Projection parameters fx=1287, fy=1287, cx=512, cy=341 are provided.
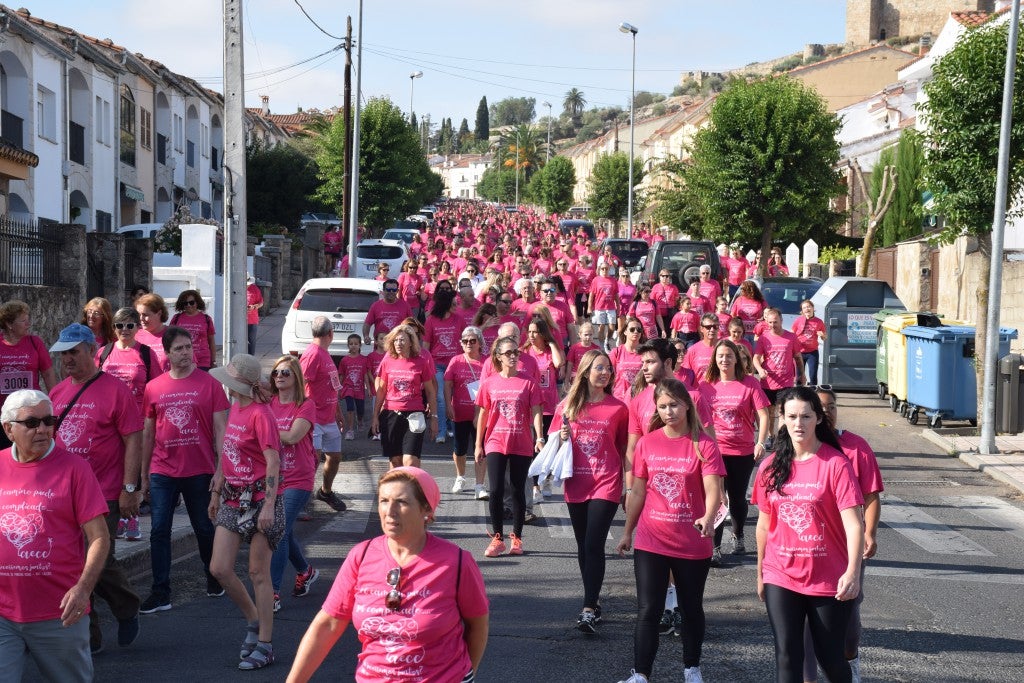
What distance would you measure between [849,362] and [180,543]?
13.9 m

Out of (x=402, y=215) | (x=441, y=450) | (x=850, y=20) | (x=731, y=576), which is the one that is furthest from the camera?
(x=850, y=20)

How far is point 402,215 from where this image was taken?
5234 centimetres

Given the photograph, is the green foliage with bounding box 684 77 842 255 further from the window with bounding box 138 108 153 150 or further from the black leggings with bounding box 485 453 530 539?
the black leggings with bounding box 485 453 530 539

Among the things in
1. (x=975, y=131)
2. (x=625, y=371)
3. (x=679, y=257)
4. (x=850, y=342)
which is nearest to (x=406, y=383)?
(x=625, y=371)

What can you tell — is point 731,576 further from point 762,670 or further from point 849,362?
point 849,362

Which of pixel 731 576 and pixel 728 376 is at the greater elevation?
pixel 728 376

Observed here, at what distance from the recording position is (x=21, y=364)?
30.0 ft

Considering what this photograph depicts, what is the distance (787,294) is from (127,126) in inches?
885

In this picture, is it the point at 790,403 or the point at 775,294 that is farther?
the point at 775,294

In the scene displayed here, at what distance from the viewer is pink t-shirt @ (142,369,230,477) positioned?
26.8ft

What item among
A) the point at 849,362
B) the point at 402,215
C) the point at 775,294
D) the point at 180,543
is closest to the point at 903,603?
the point at 180,543

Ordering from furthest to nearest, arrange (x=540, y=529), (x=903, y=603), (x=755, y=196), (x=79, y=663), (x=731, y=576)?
(x=755, y=196) < (x=540, y=529) < (x=731, y=576) < (x=903, y=603) < (x=79, y=663)

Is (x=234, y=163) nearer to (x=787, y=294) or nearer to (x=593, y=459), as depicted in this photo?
(x=593, y=459)

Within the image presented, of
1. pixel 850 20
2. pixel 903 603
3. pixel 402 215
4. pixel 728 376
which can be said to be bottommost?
pixel 903 603
